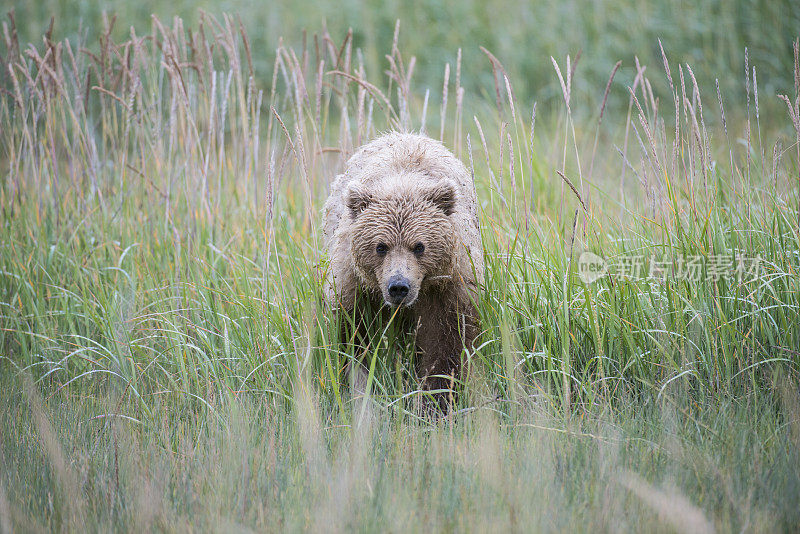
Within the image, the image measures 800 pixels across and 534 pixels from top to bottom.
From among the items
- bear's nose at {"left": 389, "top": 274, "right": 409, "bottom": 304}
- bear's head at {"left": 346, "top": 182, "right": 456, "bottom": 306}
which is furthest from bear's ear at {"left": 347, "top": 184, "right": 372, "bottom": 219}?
bear's nose at {"left": 389, "top": 274, "right": 409, "bottom": 304}

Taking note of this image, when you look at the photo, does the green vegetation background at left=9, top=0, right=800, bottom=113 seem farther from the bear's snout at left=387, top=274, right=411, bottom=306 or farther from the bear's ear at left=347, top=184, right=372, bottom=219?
the bear's snout at left=387, top=274, right=411, bottom=306

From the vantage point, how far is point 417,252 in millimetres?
4238

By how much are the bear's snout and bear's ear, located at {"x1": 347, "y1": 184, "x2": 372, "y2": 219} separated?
62 centimetres

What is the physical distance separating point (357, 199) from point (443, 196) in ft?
1.76

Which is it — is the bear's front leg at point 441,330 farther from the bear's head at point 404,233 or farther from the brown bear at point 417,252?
the bear's head at point 404,233

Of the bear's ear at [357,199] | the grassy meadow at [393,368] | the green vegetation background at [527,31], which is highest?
the green vegetation background at [527,31]

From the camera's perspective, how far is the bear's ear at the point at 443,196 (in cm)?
432

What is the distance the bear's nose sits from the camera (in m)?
3.96

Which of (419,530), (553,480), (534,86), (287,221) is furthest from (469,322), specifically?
(534,86)

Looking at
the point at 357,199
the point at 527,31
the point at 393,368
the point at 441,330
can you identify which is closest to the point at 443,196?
the point at 357,199

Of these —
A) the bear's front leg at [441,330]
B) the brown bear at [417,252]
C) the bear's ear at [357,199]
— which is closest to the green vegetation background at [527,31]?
the brown bear at [417,252]

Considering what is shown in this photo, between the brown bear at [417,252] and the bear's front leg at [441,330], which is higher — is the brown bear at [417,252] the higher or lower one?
the higher one

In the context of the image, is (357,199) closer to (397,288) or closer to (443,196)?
(443,196)

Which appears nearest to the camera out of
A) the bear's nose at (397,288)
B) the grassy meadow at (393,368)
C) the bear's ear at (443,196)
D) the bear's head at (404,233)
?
the grassy meadow at (393,368)
